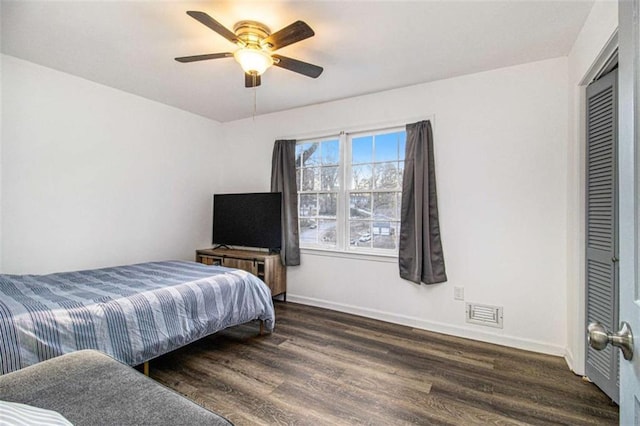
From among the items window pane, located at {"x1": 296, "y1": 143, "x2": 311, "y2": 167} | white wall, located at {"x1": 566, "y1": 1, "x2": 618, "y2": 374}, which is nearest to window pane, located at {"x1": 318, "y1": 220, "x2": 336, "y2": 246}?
window pane, located at {"x1": 296, "y1": 143, "x2": 311, "y2": 167}

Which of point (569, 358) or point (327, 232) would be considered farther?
point (327, 232)

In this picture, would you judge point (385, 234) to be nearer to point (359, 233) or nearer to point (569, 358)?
point (359, 233)

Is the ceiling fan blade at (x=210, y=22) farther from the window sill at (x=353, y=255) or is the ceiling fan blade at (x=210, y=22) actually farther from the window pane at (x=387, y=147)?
the window sill at (x=353, y=255)

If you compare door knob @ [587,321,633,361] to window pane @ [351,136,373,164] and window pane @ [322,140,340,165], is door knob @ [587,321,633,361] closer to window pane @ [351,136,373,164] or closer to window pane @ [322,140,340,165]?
window pane @ [351,136,373,164]

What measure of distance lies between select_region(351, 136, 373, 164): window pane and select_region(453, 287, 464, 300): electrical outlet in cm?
167

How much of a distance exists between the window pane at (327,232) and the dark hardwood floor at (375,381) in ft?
3.81

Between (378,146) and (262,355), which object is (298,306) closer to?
(262,355)

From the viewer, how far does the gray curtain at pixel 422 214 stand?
303cm

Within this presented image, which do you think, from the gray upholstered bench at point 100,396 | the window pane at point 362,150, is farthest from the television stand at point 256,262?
the gray upholstered bench at point 100,396

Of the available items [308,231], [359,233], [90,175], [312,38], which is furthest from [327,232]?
[90,175]

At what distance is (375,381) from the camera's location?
2160 mm

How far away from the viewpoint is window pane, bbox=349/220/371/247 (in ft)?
11.7

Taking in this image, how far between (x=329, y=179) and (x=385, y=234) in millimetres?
988

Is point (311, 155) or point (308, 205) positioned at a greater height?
point (311, 155)
